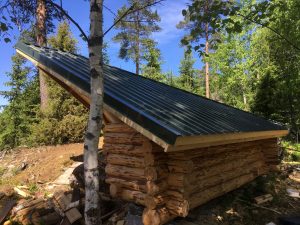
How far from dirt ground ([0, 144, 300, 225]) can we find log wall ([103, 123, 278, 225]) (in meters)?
0.40

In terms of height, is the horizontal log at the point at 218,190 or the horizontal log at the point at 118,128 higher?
the horizontal log at the point at 118,128

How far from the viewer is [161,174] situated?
5.93 meters

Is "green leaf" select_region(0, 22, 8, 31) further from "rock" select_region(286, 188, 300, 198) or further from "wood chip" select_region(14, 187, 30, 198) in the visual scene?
"rock" select_region(286, 188, 300, 198)

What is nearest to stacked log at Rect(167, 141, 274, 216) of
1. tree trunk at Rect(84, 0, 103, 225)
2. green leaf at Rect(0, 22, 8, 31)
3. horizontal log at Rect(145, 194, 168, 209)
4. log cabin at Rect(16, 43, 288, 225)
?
log cabin at Rect(16, 43, 288, 225)

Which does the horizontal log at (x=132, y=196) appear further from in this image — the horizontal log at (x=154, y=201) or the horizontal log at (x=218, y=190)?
the horizontal log at (x=218, y=190)

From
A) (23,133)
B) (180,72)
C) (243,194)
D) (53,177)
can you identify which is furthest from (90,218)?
(180,72)

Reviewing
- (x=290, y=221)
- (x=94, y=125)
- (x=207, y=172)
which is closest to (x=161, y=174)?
(x=207, y=172)

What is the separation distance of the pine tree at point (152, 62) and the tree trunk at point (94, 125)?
25.3 meters

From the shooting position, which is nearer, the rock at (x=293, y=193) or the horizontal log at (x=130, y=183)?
the horizontal log at (x=130, y=183)

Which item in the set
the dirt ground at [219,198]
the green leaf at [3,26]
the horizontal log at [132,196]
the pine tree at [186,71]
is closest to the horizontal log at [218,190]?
the dirt ground at [219,198]

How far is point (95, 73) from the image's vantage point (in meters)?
4.56

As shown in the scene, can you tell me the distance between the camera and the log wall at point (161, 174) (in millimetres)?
5812

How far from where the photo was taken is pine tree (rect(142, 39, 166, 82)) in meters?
29.9

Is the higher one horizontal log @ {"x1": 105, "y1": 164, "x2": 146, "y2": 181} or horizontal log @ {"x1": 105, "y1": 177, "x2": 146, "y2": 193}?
horizontal log @ {"x1": 105, "y1": 164, "x2": 146, "y2": 181}
